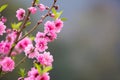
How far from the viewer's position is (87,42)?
42.9 feet

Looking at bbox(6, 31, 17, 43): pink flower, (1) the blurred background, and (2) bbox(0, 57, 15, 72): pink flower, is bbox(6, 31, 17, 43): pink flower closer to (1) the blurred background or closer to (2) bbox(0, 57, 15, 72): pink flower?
(2) bbox(0, 57, 15, 72): pink flower

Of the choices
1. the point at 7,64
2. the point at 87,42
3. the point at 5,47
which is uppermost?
the point at 87,42

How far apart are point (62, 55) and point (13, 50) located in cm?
878

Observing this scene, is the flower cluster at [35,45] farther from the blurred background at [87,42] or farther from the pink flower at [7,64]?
the blurred background at [87,42]

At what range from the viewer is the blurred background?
1098 centimetres

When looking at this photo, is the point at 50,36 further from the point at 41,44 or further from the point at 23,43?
the point at 23,43

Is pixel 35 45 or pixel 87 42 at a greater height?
pixel 87 42

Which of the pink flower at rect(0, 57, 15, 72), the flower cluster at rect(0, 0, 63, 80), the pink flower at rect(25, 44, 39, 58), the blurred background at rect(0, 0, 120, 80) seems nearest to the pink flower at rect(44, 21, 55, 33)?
the flower cluster at rect(0, 0, 63, 80)

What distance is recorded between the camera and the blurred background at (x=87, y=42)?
1098 centimetres

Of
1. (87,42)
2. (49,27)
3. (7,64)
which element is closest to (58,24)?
(49,27)

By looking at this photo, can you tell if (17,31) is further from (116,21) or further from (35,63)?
(116,21)

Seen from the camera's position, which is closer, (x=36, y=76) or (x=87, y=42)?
(x=36, y=76)

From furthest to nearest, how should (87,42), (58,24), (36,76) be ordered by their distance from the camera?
1. (87,42)
2. (58,24)
3. (36,76)

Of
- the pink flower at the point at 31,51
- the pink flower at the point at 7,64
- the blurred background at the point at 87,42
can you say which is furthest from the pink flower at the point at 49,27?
the blurred background at the point at 87,42
